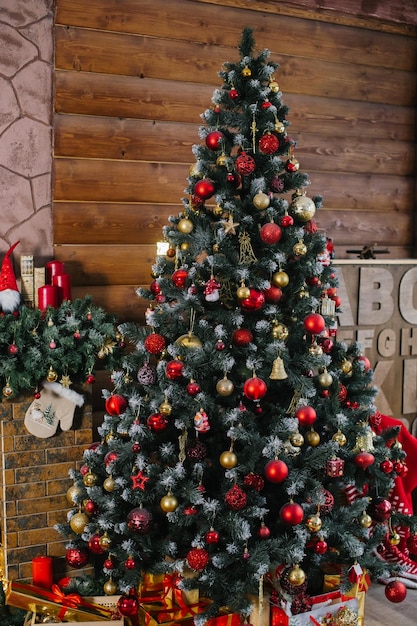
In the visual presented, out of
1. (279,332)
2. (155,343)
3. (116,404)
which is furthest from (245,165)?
(116,404)

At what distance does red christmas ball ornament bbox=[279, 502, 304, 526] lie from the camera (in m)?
2.24

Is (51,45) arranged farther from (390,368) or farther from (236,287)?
(390,368)

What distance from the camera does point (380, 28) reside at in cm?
392

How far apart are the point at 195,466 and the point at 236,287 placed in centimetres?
63

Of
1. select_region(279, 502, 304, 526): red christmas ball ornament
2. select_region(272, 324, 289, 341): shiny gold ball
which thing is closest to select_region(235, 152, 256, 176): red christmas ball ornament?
select_region(272, 324, 289, 341): shiny gold ball

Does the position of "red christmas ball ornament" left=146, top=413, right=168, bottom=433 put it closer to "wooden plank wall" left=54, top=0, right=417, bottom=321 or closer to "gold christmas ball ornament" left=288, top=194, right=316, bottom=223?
"gold christmas ball ornament" left=288, top=194, right=316, bottom=223

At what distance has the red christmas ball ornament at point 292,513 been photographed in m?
2.24

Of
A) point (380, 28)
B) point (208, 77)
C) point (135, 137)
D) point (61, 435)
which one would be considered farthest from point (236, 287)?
point (380, 28)

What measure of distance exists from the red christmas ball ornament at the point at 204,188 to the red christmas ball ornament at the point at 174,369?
585 millimetres

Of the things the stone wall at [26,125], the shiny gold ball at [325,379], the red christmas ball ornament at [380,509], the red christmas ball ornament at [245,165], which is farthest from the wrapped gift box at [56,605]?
the red christmas ball ornament at [245,165]

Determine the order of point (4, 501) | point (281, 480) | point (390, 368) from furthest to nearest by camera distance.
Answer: point (390, 368) < point (4, 501) < point (281, 480)

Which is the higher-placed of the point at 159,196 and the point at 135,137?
the point at 135,137

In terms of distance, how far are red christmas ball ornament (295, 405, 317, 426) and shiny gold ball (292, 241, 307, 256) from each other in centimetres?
52

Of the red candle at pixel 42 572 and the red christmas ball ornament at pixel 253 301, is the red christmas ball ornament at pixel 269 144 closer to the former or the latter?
the red christmas ball ornament at pixel 253 301
